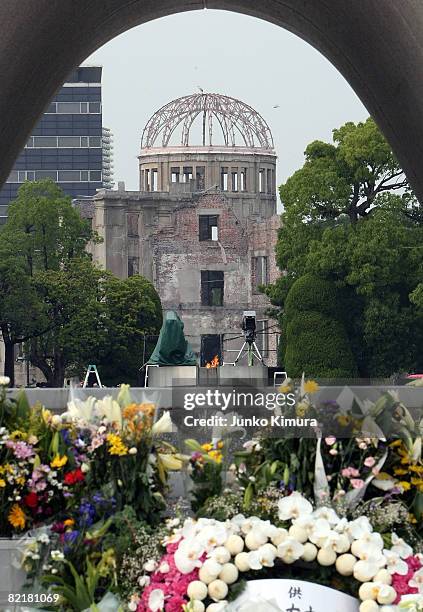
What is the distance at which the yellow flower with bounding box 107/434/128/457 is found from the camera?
4.19 m

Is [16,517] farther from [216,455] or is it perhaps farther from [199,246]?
[199,246]

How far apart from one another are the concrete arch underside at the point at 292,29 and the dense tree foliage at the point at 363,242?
2687cm

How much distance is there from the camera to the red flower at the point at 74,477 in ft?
13.8

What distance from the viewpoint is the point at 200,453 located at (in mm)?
4211

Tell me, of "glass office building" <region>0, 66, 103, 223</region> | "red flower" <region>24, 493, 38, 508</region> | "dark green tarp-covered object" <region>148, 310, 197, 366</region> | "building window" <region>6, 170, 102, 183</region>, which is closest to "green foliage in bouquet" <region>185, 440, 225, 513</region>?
"red flower" <region>24, 493, 38, 508</region>

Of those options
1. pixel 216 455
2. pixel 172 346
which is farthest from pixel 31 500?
pixel 172 346

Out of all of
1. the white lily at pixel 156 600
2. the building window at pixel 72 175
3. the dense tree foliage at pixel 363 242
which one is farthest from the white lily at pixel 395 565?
the building window at pixel 72 175

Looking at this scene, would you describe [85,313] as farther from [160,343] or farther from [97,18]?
[97,18]

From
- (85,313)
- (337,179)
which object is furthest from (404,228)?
(85,313)

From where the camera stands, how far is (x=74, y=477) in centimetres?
423

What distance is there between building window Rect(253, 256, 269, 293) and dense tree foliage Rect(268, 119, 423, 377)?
73.2 feet

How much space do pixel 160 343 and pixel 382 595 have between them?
20912mm

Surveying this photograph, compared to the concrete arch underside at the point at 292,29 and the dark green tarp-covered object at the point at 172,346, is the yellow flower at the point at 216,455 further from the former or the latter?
the dark green tarp-covered object at the point at 172,346

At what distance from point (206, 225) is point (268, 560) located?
5714cm
